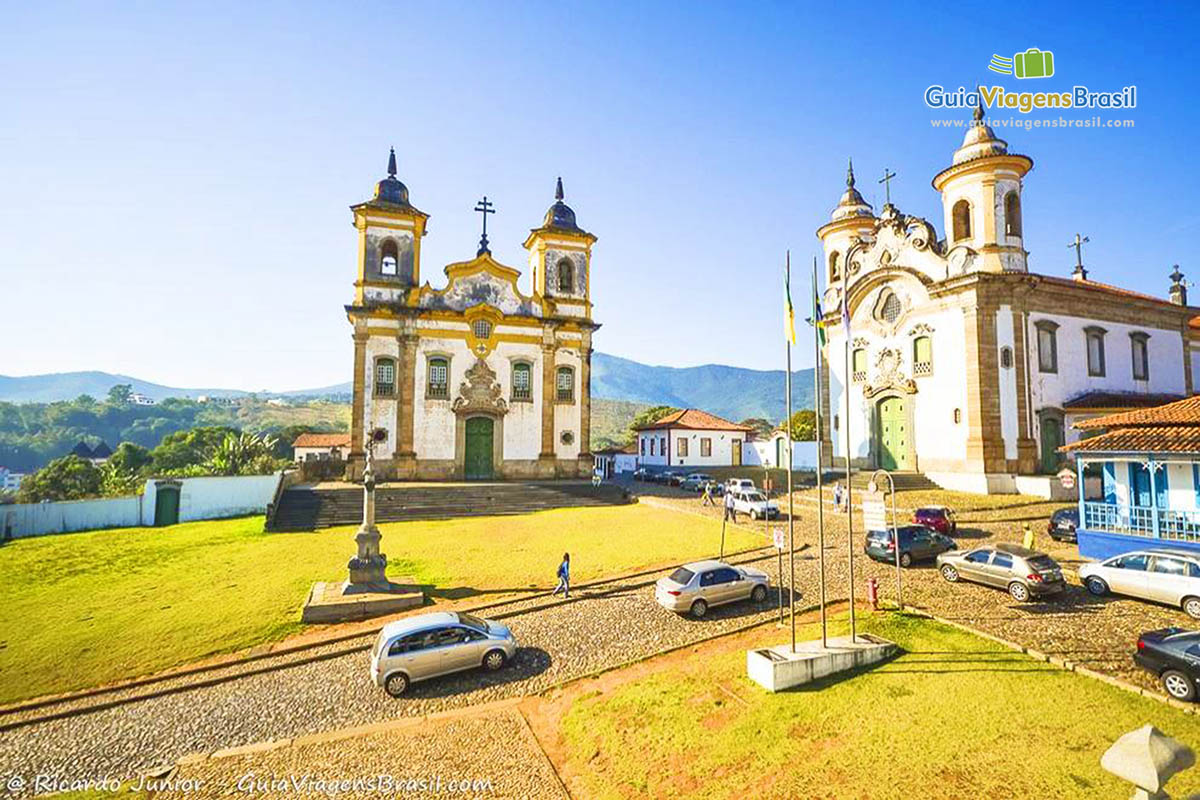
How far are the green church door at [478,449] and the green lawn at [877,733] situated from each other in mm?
25859

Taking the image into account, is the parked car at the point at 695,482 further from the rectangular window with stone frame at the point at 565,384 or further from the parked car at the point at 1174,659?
the parked car at the point at 1174,659

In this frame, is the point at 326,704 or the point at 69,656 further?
the point at 69,656

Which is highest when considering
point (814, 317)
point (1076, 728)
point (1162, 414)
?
point (814, 317)

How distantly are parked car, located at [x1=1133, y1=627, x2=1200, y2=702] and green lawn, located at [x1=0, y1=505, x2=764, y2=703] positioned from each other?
36.4ft

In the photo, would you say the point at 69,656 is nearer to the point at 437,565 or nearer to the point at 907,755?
the point at 437,565

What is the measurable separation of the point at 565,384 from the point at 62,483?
40.1 metres

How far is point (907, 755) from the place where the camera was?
25.3 ft

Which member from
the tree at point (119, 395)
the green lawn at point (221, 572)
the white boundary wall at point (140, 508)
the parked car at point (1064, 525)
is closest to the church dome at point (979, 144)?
the parked car at point (1064, 525)

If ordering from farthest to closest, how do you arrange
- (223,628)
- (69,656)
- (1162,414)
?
(1162,414) → (223,628) → (69,656)

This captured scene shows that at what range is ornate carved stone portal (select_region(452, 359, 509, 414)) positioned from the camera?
115ft

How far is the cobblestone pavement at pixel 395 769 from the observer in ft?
25.9

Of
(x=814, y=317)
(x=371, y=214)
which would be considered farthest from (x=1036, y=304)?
(x=371, y=214)

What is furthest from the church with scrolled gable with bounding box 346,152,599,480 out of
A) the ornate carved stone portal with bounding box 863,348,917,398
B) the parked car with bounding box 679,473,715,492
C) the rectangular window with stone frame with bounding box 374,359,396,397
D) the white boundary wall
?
the ornate carved stone portal with bounding box 863,348,917,398

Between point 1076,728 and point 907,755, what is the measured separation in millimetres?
2517
